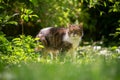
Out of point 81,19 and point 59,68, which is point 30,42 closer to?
point 59,68

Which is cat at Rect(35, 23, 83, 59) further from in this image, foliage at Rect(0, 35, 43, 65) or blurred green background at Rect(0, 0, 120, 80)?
foliage at Rect(0, 35, 43, 65)

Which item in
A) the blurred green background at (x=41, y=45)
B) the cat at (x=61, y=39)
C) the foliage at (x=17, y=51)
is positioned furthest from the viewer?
the cat at (x=61, y=39)

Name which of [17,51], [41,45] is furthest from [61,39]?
[17,51]

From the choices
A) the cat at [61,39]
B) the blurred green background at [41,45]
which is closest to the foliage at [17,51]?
the blurred green background at [41,45]

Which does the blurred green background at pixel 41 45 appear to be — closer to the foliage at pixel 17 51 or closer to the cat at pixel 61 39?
the foliage at pixel 17 51

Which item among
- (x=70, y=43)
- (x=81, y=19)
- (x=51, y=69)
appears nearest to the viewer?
(x=51, y=69)

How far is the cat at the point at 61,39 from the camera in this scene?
11.9 meters

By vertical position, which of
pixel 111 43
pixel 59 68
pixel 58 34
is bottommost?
pixel 111 43

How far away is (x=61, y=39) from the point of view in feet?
40.4

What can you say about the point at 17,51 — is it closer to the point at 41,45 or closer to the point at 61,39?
the point at 41,45

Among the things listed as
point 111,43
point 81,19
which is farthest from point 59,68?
point 81,19

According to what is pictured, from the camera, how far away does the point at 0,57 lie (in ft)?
24.6

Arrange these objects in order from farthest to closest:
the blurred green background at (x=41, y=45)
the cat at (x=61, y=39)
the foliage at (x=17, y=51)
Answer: the cat at (x=61, y=39)
the foliage at (x=17, y=51)
the blurred green background at (x=41, y=45)

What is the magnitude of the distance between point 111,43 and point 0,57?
10.3 metres
